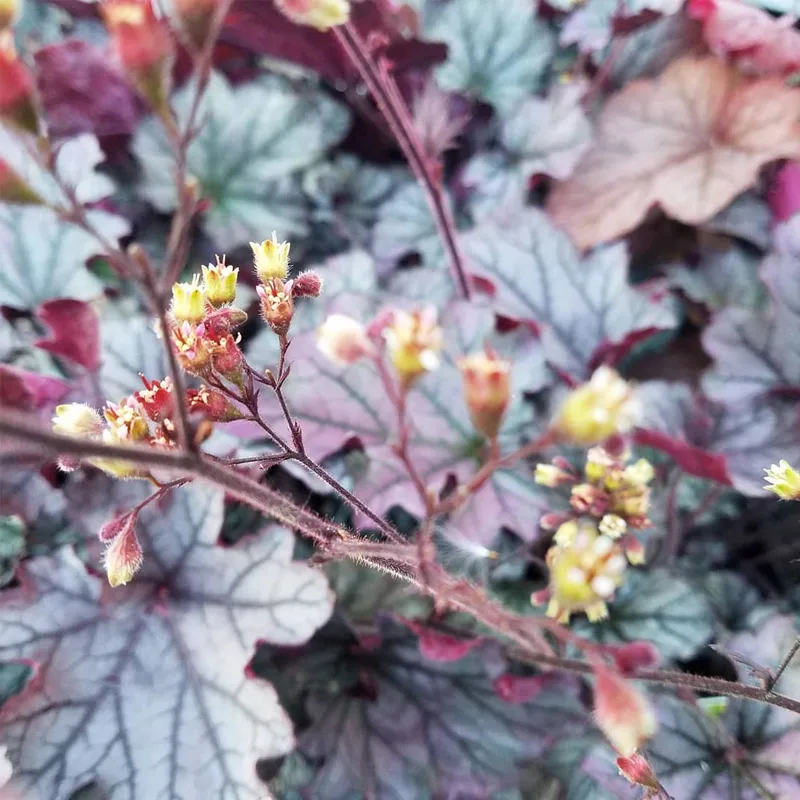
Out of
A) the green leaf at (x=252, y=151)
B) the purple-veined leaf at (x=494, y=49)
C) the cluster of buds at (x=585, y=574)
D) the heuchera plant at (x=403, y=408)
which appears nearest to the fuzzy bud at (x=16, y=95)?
the heuchera plant at (x=403, y=408)

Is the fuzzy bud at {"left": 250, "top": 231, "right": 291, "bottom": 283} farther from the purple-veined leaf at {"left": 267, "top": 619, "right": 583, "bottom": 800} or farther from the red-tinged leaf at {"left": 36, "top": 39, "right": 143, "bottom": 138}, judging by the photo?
the red-tinged leaf at {"left": 36, "top": 39, "right": 143, "bottom": 138}

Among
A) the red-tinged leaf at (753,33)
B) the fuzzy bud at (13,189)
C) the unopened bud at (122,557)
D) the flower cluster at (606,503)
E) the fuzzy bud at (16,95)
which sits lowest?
the flower cluster at (606,503)

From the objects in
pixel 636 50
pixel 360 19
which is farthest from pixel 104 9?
pixel 636 50

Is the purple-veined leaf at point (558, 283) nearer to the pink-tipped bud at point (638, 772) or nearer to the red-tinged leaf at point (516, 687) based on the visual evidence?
the red-tinged leaf at point (516, 687)

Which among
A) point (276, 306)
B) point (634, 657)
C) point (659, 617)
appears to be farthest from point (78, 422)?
point (659, 617)

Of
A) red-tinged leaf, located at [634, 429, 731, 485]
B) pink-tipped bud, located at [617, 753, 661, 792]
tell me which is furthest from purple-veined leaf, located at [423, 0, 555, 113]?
pink-tipped bud, located at [617, 753, 661, 792]

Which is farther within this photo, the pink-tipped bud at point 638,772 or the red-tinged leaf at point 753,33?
the red-tinged leaf at point 753,33

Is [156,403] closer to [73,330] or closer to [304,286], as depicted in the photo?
[304,286]
